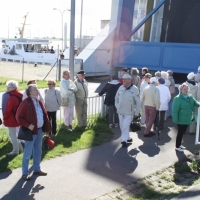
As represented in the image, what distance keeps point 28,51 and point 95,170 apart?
1466 inches

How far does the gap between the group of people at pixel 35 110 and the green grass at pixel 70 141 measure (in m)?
0.23

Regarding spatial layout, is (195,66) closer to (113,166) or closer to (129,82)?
(129,82)

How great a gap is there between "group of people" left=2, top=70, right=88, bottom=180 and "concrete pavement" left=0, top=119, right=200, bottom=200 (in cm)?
34

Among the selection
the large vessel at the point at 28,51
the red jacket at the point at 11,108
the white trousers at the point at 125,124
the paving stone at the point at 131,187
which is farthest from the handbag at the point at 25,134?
the large vessel at the point at 28,51

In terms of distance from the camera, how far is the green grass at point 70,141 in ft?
20.4

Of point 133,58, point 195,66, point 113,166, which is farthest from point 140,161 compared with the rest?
point 133,58

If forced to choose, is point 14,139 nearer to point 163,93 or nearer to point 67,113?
point 67,113

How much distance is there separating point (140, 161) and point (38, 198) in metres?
2.51

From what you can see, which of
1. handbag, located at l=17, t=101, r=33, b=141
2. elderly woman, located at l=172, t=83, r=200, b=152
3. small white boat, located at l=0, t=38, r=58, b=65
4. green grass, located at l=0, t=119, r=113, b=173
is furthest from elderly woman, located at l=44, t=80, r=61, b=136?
small white boat, located at l=0, t=38, r=58, b=65

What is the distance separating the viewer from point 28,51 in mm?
41125

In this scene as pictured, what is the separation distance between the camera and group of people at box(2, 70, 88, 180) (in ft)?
17.2

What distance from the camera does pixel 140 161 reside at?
21.4ft

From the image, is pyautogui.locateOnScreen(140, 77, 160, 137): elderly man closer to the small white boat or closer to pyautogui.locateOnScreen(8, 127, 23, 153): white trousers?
pyautogui.locateOnScreen(8, 127, 23, 153): white trousers

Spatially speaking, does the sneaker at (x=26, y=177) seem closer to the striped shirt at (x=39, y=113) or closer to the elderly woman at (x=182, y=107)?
the striped shirt at (x=39, y=113)
